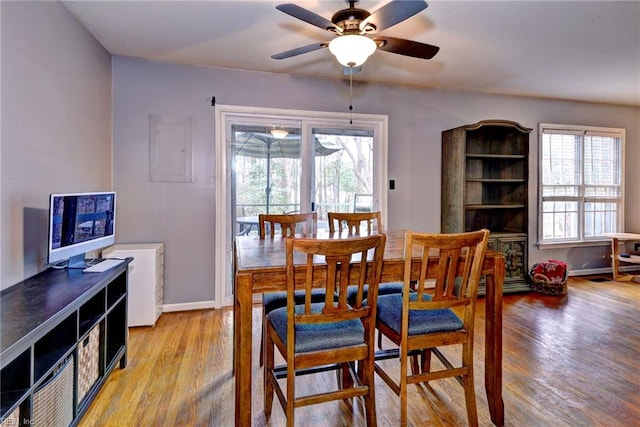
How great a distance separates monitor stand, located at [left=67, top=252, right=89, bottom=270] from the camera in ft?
6.93

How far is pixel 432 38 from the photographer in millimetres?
2822

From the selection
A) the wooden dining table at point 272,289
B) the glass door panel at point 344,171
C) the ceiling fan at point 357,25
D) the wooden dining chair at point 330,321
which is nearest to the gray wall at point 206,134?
the glass door panel at point 344,171

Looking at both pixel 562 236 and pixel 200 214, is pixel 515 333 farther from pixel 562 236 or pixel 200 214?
pixel 200 214

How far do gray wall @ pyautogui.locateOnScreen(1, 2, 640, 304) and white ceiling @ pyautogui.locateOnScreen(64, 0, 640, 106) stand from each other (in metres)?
0.21

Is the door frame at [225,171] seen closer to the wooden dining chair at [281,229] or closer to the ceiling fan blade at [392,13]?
the wooden dining chair at [281,229]

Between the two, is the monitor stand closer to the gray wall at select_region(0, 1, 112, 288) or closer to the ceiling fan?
the gray wall at select_region(0, 1, 112, 288)

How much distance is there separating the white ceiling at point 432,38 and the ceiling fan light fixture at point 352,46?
0.47 m

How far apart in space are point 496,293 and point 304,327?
40.5 inches

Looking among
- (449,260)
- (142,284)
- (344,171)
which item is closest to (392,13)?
(449,260)

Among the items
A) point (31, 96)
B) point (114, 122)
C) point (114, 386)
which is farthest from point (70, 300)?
point (114, 122)

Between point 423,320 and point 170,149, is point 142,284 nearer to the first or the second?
point 170,149

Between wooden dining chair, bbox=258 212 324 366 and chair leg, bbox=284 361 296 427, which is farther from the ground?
wooden dining chair, bbox=258 212 324 366

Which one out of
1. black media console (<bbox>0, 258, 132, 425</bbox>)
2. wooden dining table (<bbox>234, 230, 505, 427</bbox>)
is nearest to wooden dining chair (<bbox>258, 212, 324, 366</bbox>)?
wooden dining table (<bbox>234, 230, 505, 427</bbox>)

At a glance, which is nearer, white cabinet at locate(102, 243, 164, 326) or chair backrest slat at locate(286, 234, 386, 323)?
chair backrest slat at locate(286, 234, 386, 323)
